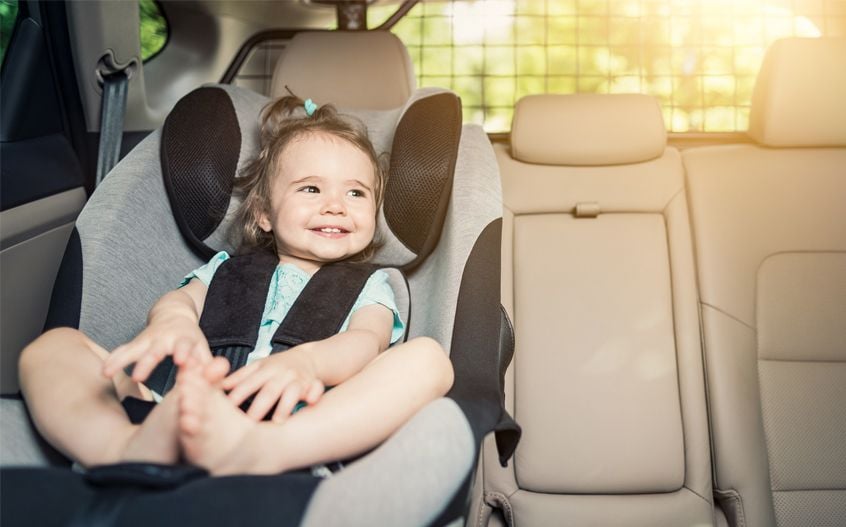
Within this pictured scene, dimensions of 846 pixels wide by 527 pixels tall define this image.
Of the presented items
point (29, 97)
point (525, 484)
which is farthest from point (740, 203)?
point (29, 97)

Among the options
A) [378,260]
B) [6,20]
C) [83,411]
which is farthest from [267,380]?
[6,20]

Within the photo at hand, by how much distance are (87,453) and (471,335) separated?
591 mm

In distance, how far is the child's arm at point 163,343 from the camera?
1022mm

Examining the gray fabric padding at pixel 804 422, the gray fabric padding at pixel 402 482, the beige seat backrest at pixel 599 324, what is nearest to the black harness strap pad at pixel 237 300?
the gray fabric padding at pixel 402 482

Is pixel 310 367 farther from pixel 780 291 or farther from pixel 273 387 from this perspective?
pixel 780 291

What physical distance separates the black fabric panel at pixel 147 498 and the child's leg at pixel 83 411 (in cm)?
11

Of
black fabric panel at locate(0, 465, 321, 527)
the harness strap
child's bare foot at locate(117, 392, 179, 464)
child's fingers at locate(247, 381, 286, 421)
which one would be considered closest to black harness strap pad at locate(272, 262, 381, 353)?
the harness strap

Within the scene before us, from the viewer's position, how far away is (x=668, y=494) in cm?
178

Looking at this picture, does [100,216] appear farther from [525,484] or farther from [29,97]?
[525,484]

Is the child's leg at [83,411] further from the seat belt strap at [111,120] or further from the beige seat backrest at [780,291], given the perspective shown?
the beige seat backrest at [780,291]

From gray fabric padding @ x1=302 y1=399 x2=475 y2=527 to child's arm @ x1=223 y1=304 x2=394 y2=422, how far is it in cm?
16

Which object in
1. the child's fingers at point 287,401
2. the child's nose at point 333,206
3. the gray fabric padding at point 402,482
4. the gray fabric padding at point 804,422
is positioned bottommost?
the gray fabric padding at point 804,422

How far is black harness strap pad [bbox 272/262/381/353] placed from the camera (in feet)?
4.47

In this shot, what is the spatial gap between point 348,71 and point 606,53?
0.90m
